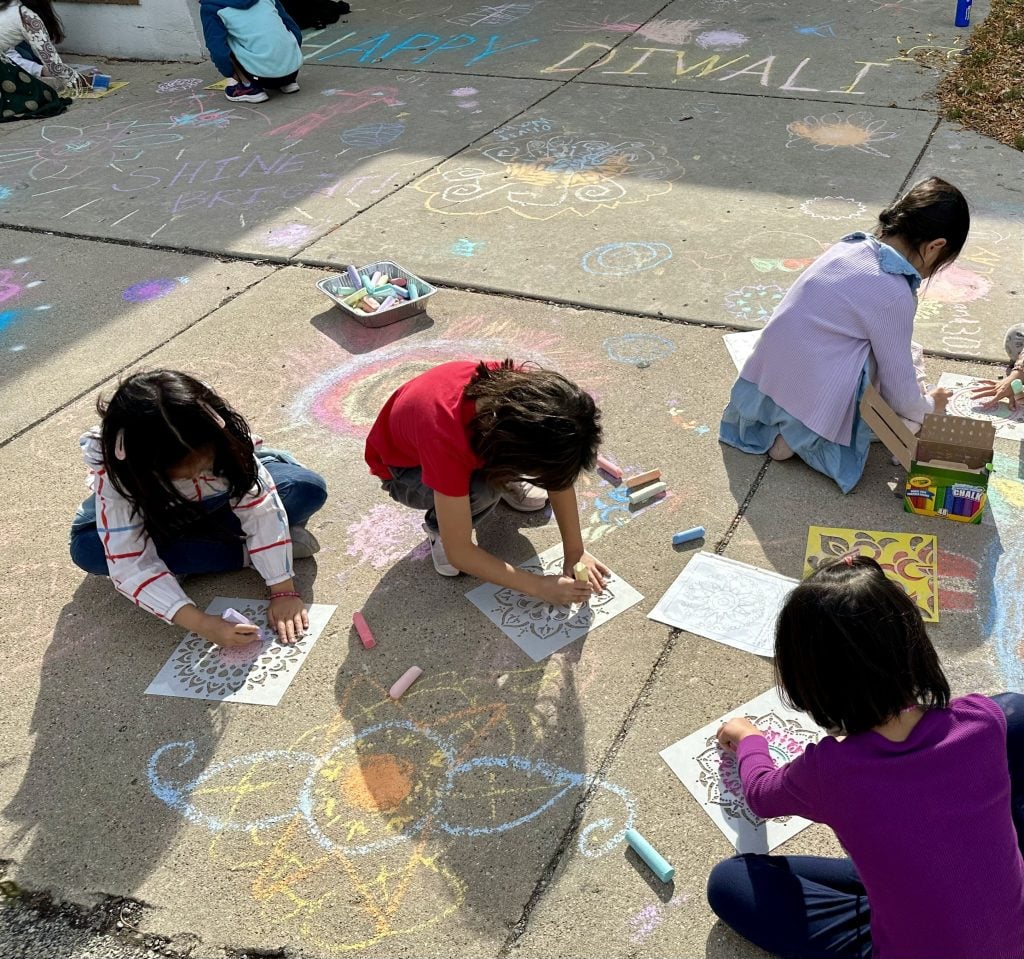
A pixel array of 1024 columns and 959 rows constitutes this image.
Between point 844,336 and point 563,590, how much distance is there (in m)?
1.27

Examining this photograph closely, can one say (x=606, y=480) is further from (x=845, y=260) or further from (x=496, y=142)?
(x=496, y=142)

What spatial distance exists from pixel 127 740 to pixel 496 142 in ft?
14.7

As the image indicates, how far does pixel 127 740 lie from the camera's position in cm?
254

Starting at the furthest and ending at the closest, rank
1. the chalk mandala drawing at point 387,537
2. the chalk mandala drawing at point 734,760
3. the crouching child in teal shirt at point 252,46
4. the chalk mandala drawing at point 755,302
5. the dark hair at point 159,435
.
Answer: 1. the crouching child in teal shirt at point 252,46
2. the chalk mandala drawing at point 755,302
3. the chalk mandala drawing at point 387,537
4. the dark hair at point 159,435
5. the chalk mandala drawing at point 734,760

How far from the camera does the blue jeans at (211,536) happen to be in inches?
113

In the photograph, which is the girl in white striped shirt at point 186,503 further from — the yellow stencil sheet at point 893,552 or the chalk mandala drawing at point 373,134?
the chalk mandala drawing at point 373,134

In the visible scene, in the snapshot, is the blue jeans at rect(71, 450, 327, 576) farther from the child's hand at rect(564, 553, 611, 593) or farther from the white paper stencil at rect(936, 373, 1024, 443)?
the white paper stencil at rect(936, 373, 1024, 443)

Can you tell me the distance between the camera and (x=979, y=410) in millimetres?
3463

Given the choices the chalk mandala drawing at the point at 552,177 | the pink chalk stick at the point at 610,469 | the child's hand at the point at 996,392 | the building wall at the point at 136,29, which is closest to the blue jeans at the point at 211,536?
the pink chalk stick at the point at 610,469

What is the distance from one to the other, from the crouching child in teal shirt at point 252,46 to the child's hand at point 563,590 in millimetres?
5475

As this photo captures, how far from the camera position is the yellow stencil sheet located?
2.80 m

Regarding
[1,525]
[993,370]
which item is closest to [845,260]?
[993,370]

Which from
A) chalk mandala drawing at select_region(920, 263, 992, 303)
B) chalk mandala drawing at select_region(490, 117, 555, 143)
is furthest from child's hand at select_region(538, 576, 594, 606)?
chalk mandala drawing at select_region(490, 117, 555, 143)

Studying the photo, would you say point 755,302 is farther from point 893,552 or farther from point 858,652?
point 858,652
